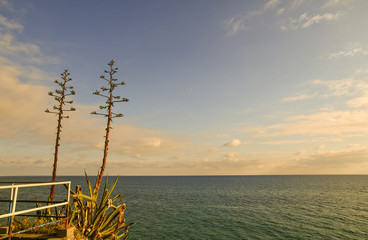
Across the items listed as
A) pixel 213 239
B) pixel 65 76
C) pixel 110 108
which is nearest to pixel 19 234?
pixel 110 108

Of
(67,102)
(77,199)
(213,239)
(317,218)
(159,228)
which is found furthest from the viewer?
(317,218)

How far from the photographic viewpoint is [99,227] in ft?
25.0

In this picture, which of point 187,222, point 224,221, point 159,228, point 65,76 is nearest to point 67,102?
Answer: point 65,76

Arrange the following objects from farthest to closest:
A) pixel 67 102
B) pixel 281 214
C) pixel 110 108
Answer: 1. pixel 281 214
2. pixel 67 102
3. pixel 110 108

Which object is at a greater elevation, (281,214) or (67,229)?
(67,229)

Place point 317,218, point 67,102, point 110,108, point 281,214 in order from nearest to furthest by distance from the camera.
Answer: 1. point 110,108
2. point 67,102
3. point 317,218
4. point 281,214

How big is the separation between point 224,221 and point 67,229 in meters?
24.3

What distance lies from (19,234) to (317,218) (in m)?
33.6

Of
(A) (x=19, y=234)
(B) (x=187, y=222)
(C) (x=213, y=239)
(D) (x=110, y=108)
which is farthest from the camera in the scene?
(B) (x=187, y=222)

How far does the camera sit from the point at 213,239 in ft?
64.1

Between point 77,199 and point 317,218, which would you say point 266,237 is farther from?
point 77,199

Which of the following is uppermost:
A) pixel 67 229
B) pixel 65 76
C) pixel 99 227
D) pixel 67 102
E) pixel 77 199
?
pixel 65 76

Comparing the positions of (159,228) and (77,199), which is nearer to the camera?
(77,199)

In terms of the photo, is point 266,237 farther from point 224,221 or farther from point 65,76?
point 65,76
